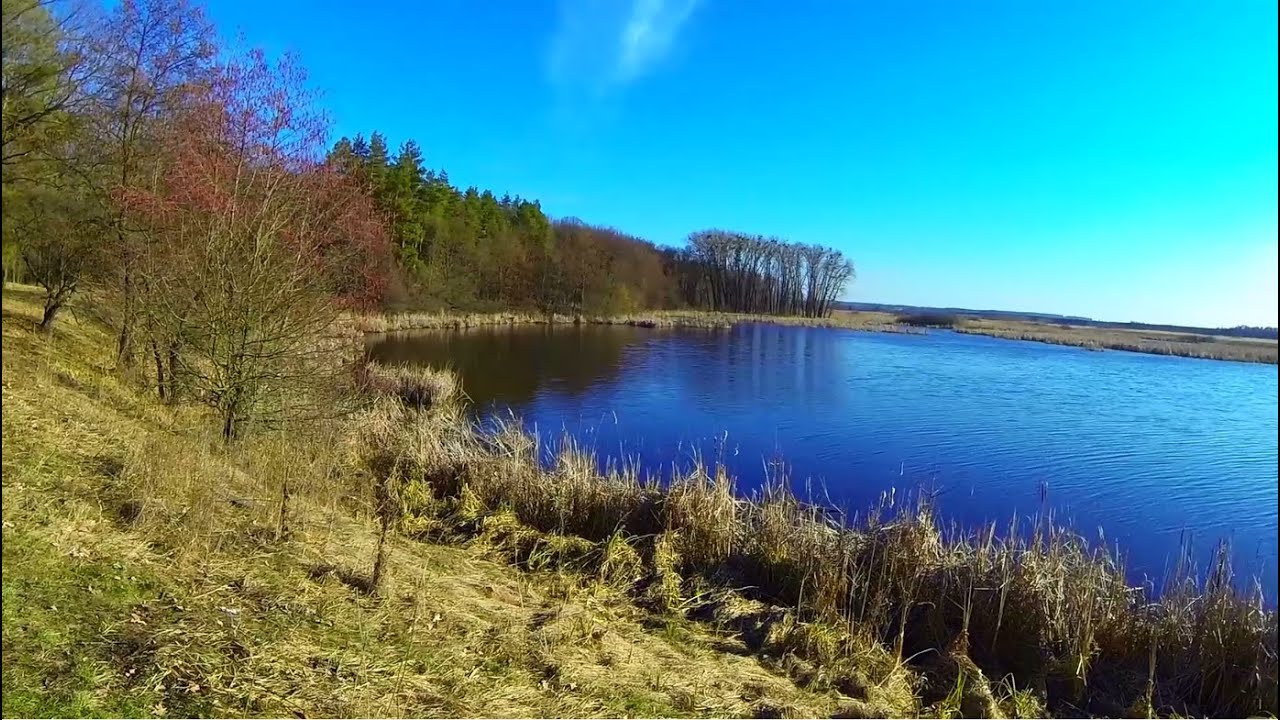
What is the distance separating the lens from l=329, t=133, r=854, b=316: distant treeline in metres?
43.5

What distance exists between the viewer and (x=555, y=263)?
2207 inches

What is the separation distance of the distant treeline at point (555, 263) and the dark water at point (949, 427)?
43.5 ft

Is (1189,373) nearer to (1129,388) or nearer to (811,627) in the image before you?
(1129,388)

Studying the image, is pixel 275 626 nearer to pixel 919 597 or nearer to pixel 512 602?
pixel 512 602

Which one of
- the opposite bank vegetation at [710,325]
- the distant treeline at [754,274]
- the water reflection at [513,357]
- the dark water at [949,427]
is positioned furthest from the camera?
the distant treeline at [754,274]

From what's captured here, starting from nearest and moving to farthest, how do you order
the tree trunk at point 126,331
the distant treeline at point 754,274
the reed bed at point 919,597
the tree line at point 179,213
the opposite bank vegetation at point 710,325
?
the reed bed at point 919,597, the tree line at point 179,213, the tree trunk at point 126,331, the opposite bank vegetation at point 710,325, the distant treeline at point 754,274

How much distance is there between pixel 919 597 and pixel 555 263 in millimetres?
52154

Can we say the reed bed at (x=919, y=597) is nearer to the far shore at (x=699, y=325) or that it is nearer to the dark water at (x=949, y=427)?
the dark water at (x=949, y=427)

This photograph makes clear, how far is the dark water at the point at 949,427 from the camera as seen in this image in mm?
10148

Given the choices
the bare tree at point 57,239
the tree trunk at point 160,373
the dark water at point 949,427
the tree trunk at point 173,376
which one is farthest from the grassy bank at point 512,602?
the bare tree at point 57,239

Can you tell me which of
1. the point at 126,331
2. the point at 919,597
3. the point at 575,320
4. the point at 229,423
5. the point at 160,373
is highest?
the point at 126,331

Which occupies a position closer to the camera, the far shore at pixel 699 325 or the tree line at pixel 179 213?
the tree line at pixel 179 213

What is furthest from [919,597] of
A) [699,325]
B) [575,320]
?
[699,325]

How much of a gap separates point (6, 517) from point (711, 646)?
4295mm
